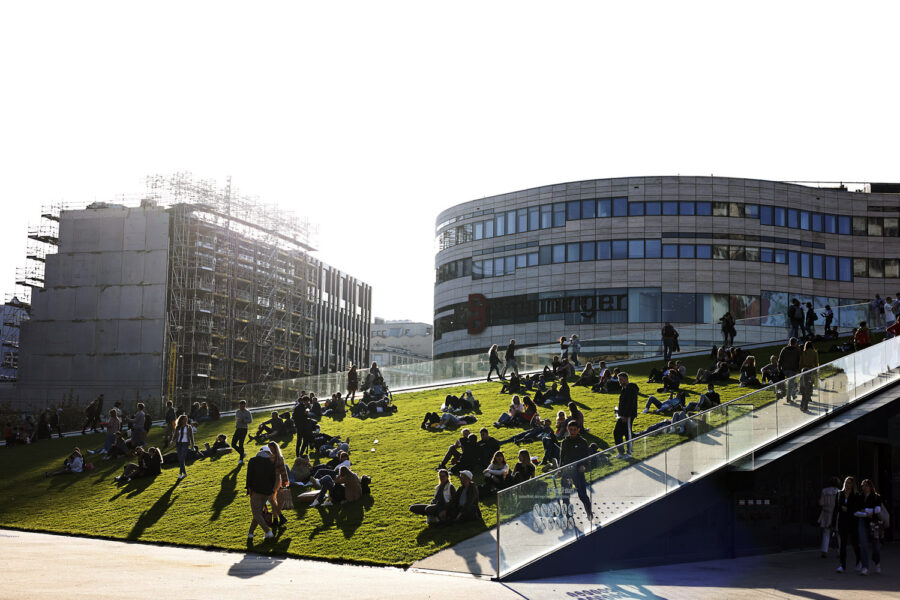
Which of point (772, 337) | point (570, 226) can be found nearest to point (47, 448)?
point (772, 337)

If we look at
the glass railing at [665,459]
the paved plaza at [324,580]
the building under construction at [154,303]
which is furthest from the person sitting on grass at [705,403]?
the building under construction at [154,303]

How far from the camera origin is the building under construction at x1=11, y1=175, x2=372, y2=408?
219 ft

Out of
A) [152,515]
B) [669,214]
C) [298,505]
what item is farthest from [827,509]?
[669,214]

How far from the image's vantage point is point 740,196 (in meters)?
61.4

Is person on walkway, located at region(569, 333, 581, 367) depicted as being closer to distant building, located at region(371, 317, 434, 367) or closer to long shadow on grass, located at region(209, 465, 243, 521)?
long shadow on grass, located at region(209, 465, 243, 521)

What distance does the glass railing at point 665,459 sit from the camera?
46.4ft

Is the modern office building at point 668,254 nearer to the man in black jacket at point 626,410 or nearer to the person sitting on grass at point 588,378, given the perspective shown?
the person sitting on grass at point 588,378

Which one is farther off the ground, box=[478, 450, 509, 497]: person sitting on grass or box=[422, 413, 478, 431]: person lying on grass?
box=[422, 413, 478, 431]: person lying on grass

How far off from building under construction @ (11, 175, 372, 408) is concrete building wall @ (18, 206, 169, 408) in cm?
7

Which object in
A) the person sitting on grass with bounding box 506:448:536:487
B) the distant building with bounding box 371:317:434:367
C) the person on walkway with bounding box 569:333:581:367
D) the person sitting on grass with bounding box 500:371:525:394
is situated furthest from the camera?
the distant building with bounding box 371:317:434:367

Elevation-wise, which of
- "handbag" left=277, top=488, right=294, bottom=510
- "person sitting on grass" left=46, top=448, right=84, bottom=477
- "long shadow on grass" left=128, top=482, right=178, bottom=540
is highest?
"handbag" left=277, top=488, right=294, bottom=510

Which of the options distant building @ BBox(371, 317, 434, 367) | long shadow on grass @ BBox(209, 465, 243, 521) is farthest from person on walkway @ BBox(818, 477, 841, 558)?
distant building @ BBox(371, 317, 434, 367)

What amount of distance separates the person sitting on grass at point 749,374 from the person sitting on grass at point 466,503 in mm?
13298

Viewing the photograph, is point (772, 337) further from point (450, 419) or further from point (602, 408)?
point (450, 419)
